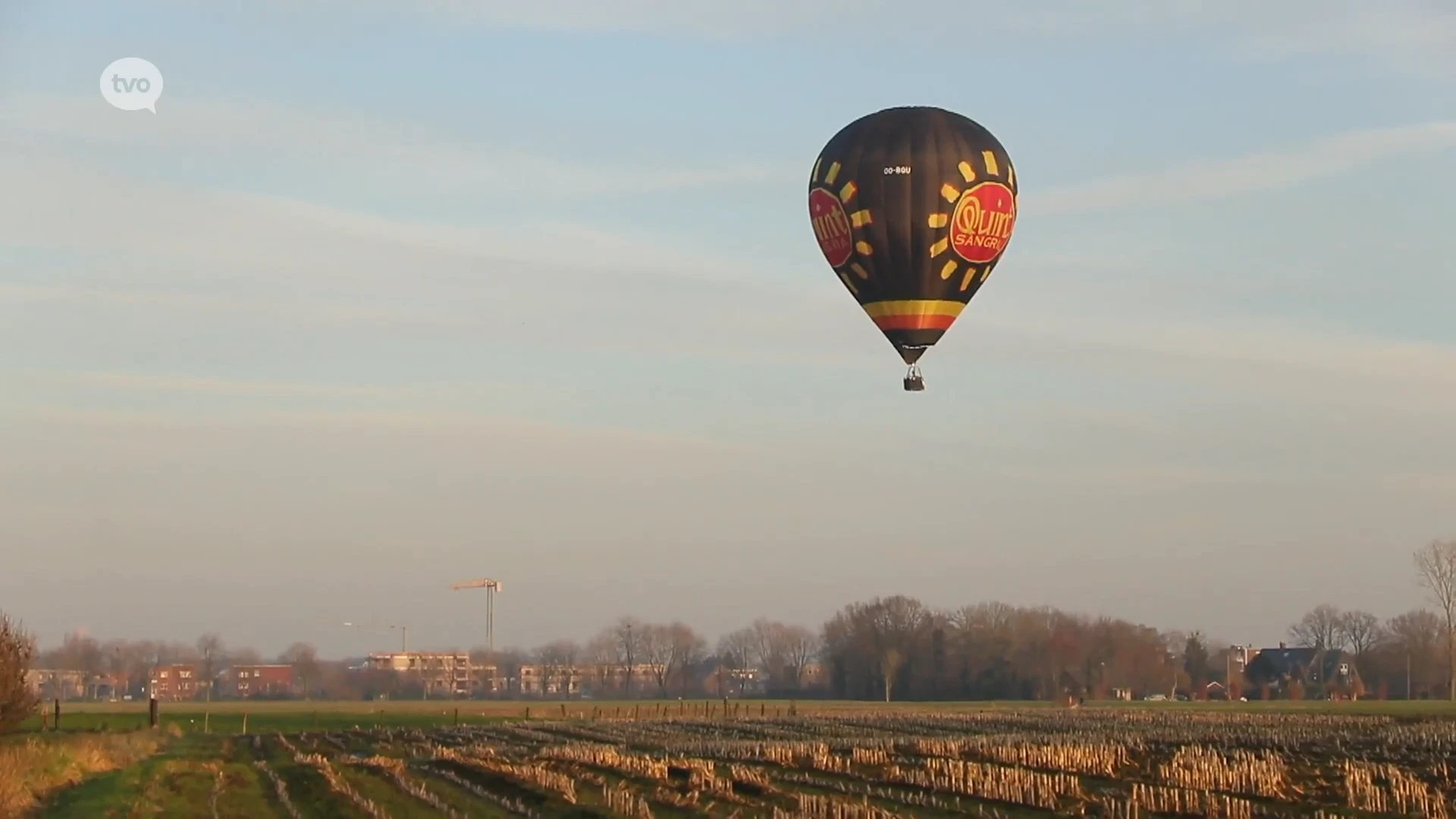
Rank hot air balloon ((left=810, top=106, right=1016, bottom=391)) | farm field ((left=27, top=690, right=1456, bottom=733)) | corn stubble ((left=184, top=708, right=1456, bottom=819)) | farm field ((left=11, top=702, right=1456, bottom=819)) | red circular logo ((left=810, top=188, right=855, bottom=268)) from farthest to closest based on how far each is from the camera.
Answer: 1. farm field ((left=27, top=690, right=1456, bottom=733))
2. red circular logo ((left=810, top=188, right=855, bottom=268))
3. hot air balloon ((left=810, top=106, right=1016, bottom=391))
4. farm field ((left=11, top=702, right=1456, bottom=819))
5. corn stubble ((left=184, top=708, right=1456, bottom=819))

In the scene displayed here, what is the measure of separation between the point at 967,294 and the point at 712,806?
15637 millimetres

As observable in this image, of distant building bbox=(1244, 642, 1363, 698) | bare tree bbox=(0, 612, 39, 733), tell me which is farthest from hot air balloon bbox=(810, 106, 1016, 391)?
distant building bbox=(1244, 642, 1363, 698)

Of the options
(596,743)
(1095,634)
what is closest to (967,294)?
(596,743)

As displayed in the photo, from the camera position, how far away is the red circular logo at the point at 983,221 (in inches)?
1673

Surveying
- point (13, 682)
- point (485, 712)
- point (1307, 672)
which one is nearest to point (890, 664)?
point (1307, 672)

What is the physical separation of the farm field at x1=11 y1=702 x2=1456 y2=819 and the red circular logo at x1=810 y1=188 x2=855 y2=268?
13.0 metres

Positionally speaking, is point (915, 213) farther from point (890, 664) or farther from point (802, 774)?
point (890, 664)

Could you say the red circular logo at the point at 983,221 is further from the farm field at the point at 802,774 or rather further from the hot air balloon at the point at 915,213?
the farm field at the point at 802,774

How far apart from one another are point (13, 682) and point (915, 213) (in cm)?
2944

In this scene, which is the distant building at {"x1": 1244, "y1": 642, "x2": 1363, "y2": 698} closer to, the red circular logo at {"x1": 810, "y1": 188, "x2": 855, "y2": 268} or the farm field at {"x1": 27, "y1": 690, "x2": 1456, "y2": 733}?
the farm field at {"x1": 27, "y1": 690, "x2": 1456, "y2": 733}

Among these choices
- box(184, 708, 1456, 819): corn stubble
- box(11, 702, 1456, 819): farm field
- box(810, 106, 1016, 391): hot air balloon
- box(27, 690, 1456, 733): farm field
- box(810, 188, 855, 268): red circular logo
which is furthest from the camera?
box(27, 690, 1456, 733): farm field

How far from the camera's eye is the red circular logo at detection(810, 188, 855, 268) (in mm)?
43062

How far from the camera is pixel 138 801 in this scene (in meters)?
36.8

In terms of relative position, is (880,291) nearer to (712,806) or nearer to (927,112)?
(927,112)
